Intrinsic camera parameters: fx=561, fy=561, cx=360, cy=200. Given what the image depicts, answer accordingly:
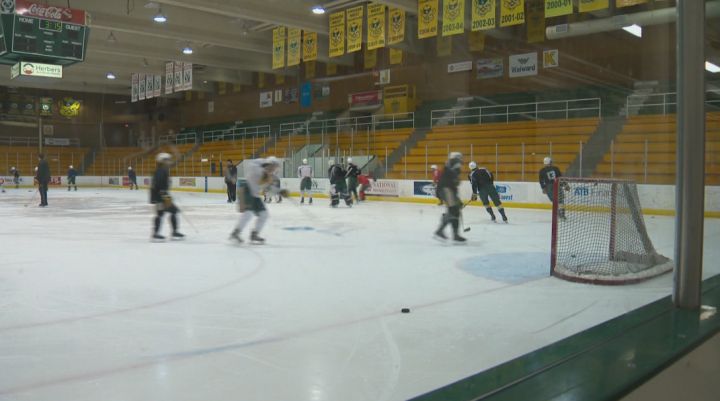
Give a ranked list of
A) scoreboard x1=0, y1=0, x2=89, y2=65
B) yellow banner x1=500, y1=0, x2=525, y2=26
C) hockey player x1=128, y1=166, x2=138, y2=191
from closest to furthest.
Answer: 1. yellow banner x1=500, y1=0, x2=525, y2=26
2. scoreboard x1=0, y1=0, x2=89, y2=65
3. hockey player x1=128, y1=166, x2=138, y2=191

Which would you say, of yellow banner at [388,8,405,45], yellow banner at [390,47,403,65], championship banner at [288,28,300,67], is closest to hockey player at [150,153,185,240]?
yellow banner at [388,8,405,45]

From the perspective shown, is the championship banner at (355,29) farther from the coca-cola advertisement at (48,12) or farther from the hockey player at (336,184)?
the coca-cola advertisement at (48,12)

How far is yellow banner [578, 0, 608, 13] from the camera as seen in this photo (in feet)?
20.2

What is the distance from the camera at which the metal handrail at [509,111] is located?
340 inches

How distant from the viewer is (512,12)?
1047 centimetres

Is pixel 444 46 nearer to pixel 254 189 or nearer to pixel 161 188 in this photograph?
pixel 254 189

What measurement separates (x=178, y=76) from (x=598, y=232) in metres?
19.8

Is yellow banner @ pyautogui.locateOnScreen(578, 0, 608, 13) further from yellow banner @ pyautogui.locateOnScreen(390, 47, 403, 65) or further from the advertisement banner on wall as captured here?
yellow banner @ pyautogui.locateOnScreen(390, 47, 403, 65)

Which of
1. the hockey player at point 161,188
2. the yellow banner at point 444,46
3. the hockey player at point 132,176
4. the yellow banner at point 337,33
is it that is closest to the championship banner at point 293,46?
the yellow banner at point 337,33

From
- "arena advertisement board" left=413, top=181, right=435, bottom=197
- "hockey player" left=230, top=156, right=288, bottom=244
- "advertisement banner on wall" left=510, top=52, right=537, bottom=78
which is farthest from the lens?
"arena advertisement board" left=413, top=181, right=435, bottom=197

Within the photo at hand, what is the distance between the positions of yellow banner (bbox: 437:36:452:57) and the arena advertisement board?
4614 millimetres

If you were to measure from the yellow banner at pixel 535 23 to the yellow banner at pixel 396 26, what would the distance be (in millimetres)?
4032

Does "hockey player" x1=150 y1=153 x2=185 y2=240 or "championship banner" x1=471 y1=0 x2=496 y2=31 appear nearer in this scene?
"hockey player" x1=150 y1=153 x2=185 y2=240

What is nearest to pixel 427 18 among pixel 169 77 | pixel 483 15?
pixel 483 15
